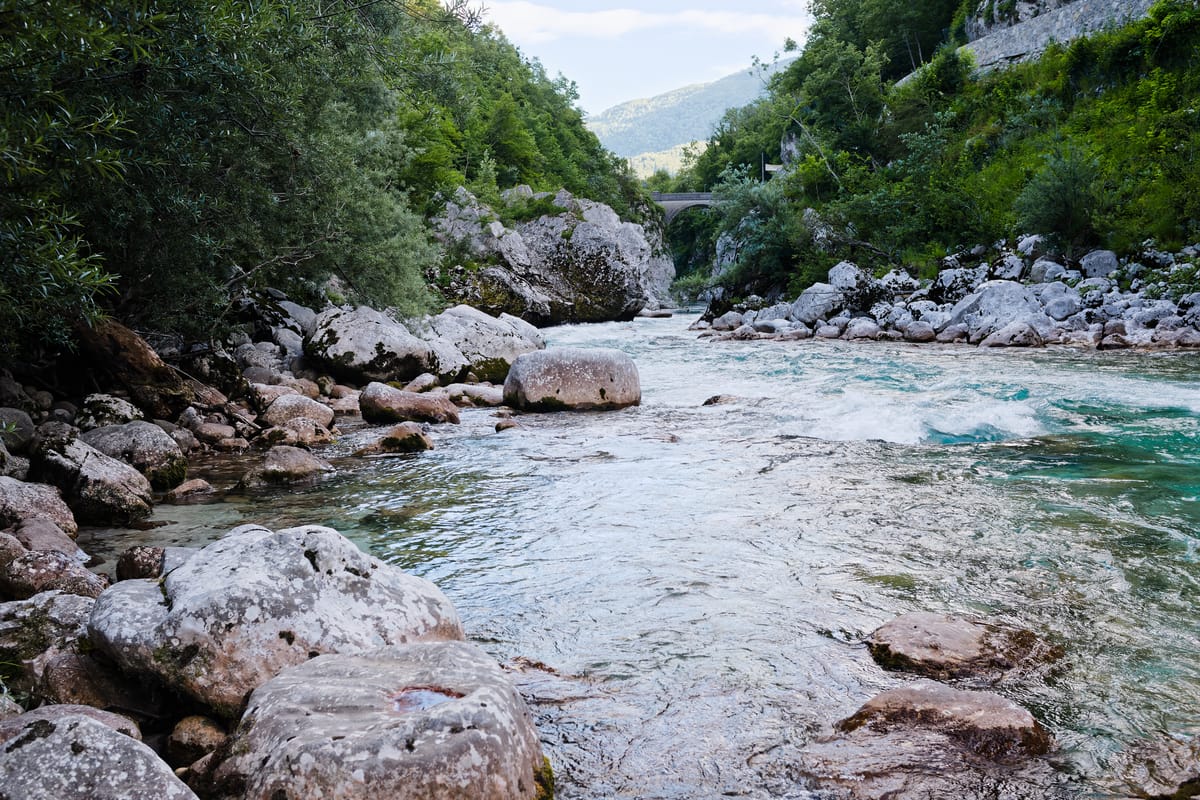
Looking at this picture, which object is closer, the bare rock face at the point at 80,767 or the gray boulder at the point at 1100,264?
the bare rock face at the point at 80,767

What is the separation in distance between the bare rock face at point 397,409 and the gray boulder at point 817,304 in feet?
62.3

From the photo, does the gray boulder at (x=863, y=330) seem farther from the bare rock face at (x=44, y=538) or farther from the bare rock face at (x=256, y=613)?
the bare rock face at (x=44, y=538)

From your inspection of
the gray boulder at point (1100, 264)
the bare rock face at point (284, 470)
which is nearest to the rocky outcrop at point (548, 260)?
the gray boulder at point (1100, 264)

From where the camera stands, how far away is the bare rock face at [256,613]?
141 inches

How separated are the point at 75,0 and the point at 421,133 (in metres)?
25.5

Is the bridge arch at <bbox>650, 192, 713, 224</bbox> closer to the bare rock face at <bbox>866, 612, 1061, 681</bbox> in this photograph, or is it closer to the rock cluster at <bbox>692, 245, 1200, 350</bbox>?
the rock cluster at <bbox>692, 245, 1200, 350</bbox>

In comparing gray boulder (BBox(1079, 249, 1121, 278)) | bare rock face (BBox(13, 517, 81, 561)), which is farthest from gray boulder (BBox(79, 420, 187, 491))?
gray boulder (BBox(1079, 249, 1121, 278))

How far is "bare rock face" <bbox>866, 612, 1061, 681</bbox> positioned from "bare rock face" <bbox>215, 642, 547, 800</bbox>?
6.54 feet

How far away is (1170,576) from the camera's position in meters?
4.99

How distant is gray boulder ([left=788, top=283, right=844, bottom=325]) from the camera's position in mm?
28219

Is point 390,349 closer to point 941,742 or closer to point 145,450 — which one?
point 145,450

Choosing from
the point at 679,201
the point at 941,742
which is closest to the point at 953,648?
the point at 941,742

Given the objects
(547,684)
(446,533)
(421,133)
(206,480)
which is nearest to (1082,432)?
(446,533)

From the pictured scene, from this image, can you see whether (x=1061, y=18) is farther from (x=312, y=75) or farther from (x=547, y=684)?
(x=547, y=684)
